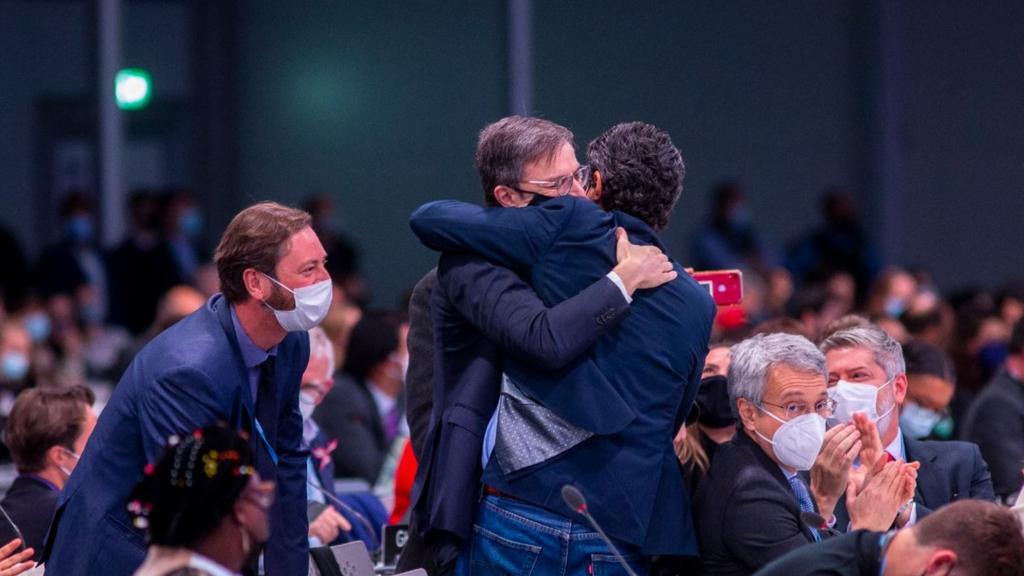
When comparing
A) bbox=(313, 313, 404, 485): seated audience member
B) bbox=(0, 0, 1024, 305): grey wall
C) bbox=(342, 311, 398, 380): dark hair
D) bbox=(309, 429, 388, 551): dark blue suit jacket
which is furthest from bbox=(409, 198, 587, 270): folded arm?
bbox=(0, 0, 1024, 305): grey wall

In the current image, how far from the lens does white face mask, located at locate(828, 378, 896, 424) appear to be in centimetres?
418

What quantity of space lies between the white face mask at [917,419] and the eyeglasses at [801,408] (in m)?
1.94

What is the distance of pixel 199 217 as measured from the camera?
445 inches

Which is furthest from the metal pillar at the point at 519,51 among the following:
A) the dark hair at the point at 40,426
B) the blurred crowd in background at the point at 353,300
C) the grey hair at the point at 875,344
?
the dark hair at the point at 40,426

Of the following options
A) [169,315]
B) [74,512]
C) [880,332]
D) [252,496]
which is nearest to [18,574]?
[74,512]

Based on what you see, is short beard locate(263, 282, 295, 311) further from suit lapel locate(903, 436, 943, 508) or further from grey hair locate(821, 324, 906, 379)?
suit lapel locate(903, 436, 943, 508)

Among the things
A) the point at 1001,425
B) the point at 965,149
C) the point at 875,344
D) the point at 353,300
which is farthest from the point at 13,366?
the point at 965,149

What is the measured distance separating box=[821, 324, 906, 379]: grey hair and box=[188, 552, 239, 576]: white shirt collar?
2040 mm

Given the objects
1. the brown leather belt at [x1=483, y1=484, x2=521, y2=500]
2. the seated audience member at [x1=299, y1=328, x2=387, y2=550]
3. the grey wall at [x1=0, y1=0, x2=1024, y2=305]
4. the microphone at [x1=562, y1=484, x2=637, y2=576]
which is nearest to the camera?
the microphone at [x1=562, y1=484, x2=637, y2=576]

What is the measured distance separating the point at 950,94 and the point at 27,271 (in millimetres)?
7011

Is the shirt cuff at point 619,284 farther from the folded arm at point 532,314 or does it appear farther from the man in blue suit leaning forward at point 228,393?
the man in blue suit leaning forward at point 228,393

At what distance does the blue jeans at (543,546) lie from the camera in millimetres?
3371

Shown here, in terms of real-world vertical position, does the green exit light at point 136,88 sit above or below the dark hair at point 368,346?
above

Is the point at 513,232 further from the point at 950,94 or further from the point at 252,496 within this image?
the point at 950,94
